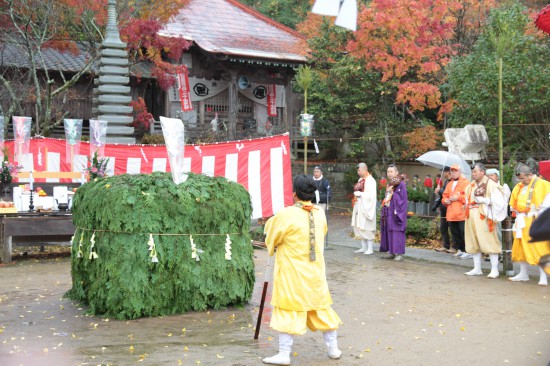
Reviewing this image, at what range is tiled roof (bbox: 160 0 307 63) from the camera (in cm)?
2545

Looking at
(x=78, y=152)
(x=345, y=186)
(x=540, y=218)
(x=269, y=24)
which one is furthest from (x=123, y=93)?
(x=269, y=24)

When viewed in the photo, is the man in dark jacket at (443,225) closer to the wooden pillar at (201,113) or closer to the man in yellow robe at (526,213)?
the man in yellow robe at (526,213)

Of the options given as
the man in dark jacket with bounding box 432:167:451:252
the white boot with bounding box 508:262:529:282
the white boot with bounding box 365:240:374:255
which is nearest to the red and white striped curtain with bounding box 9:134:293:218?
the white boot with bounding box 365:240:374:255

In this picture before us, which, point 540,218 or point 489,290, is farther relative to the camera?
point 489,290

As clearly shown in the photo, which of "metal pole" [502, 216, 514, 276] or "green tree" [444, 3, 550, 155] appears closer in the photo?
"metal pole" [502, 216, 514, 276]

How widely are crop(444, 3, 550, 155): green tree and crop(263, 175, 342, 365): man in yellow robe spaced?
1160 centimetres

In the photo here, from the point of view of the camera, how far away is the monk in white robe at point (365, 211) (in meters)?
14.1

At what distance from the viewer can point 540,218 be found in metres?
3.85

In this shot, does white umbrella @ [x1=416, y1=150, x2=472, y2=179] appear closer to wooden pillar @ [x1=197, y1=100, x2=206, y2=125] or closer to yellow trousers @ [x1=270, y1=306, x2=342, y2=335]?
yellow trousers @ [x1=270, y1=306, x2=342, y2=335]

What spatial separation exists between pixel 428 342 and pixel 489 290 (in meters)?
3.31

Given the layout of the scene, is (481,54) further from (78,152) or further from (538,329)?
(538,329)

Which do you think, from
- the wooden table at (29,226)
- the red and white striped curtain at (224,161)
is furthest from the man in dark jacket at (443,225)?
the wooden table at (29,226)

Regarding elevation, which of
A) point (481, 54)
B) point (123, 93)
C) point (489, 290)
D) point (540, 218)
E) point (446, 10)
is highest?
point (446, 10)

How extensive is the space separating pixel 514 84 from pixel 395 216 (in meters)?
6.49
